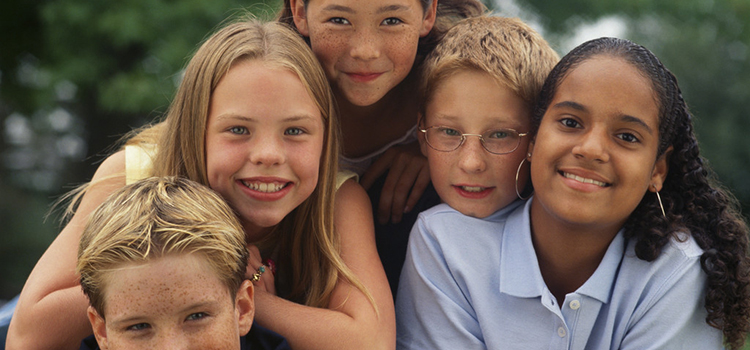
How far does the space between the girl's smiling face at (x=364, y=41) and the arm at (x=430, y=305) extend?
0.54 m

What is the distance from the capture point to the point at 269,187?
2.57m

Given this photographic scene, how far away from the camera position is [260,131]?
251 cm

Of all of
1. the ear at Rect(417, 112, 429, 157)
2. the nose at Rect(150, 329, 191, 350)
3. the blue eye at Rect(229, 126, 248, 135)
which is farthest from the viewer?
the ear at Rect(417, 112, 429, 157)

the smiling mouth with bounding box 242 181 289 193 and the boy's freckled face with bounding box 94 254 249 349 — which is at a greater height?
the smiling mouth with bounding box 242 181 289 193

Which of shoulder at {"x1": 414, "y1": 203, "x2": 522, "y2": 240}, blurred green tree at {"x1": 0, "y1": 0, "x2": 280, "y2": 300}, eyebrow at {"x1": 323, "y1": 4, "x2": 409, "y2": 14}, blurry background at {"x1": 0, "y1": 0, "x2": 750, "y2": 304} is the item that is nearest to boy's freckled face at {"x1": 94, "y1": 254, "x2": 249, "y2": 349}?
shoulder at {"x1": 414, "y1": 203, "x2": 522, "y2": 240}

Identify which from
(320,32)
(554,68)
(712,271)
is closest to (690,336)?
(712,271)

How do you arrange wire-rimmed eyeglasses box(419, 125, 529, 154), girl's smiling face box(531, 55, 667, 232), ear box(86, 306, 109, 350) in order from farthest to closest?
wire-rimmed eyeglasses box(419, 125, 529, 154) < girl's smiling face box(531, 55, 667, 232) < ear box(86, 306, 109, 350)

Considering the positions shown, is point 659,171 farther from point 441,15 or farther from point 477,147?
point 441,15

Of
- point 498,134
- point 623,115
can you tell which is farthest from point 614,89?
point 498,134

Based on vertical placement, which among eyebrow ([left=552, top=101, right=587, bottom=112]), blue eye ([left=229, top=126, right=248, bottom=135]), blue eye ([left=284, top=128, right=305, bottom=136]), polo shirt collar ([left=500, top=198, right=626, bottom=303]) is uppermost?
eyebrow ([left=552, top=101, right=587, bottom=112])

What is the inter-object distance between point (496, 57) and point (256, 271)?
1105mm

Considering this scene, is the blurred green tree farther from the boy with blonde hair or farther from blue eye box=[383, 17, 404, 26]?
the boy with blonde hair

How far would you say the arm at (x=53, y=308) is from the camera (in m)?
2.55

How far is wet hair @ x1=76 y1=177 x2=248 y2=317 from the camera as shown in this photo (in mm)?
2172
